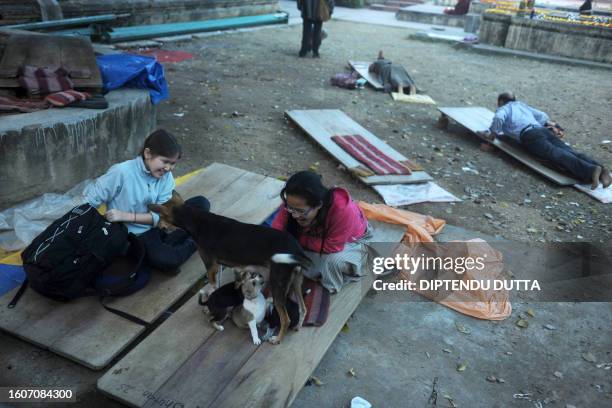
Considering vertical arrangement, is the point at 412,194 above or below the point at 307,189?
below

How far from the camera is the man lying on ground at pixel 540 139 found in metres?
6.02

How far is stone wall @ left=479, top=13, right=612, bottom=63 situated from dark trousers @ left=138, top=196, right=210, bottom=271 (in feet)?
47.5

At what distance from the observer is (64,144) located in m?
4.61

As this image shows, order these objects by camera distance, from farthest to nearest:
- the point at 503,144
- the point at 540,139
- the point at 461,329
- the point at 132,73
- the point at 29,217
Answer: the point at 503,144 → the point at 540,139 → the point at 132,73 → the point at 29,217 → the point at 461,329

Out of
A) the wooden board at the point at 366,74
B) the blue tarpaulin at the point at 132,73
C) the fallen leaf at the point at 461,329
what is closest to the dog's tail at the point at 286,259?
the fallen leaf at the point at 461,329

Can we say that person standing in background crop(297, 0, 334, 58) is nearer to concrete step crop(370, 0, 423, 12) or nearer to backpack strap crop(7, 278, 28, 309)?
backpack strap crop(7, 278, 28, 309)

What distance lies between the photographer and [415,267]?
4.19 m

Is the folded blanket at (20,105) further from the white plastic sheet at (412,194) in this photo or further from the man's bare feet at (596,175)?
the man's bare feet at (596,175)

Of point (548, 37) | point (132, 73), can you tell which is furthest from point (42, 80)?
point (548, 37)

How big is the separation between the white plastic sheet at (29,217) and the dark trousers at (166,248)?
0.77 meters

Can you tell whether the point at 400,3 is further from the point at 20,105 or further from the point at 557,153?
the point at 20,105

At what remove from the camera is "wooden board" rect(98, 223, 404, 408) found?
8.48 ft

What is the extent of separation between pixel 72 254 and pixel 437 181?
442 cm

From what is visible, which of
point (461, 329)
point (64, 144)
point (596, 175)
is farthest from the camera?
point (596, 175)
